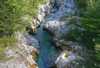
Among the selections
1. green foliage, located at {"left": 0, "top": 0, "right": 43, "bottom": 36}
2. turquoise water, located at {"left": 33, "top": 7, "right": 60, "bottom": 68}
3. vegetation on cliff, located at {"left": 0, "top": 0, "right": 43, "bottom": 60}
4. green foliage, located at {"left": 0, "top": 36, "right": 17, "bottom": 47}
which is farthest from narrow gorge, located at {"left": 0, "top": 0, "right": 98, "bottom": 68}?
green foliage, located at {"left": 0, "top": 0, "right": 43, "bottom": 36}

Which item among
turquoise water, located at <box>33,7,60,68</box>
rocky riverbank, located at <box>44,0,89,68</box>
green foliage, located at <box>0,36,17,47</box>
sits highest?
green foliage, located at <box>0,36,17,47</box>

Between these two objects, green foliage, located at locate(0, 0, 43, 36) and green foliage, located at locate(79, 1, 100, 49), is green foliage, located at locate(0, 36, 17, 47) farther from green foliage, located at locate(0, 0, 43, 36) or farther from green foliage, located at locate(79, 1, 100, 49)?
green foliage, located at locate(79, 1, 100, 49)

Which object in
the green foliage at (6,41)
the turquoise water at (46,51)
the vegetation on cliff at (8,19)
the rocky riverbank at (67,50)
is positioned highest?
the vegetation on cliff at (8,19)

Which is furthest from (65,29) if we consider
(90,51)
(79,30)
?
(90,51)

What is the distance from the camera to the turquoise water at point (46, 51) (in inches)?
353

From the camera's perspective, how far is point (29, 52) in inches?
340

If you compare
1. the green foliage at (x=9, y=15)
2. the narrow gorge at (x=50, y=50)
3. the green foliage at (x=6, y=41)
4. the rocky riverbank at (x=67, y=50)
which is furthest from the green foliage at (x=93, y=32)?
the green foliage at (x=6, y=41)

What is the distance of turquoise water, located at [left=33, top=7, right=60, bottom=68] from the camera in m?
8.98

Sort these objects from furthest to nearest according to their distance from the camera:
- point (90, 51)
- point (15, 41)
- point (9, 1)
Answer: point (15, 41) < point (90, 51) < point (9, 1)

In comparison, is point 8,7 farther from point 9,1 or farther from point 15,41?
point 15,41

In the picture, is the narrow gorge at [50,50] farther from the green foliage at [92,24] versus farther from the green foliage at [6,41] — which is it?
the green foliage at [92,24]

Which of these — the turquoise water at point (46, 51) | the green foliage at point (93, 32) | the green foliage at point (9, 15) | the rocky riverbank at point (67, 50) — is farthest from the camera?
the turquoise water at point (46, 51)

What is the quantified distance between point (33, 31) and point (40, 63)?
19.0ft

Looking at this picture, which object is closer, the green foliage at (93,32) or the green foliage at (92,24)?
the green foliage at (93,32)
